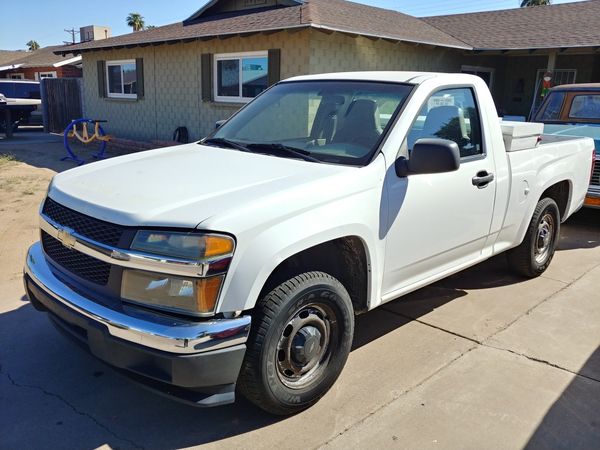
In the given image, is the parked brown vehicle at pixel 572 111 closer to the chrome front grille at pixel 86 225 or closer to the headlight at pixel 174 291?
the headlight at pixel 174 291

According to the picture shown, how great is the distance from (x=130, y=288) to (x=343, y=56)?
31.9ft

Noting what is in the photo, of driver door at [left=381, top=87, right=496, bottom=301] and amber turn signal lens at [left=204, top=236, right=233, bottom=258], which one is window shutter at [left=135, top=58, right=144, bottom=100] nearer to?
driver door at [left=381, top=87, right=496, bottom=301]

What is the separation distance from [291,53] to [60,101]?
11.9 metres

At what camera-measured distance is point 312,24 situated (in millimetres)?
9828

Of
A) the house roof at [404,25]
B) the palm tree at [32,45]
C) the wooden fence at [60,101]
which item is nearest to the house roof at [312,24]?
the house roof at [404,25]

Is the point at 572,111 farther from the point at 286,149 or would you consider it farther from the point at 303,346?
the point at 303,346

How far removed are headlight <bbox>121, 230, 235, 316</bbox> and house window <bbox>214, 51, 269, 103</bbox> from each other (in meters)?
9.62

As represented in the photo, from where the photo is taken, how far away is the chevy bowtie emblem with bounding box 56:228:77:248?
2875mm

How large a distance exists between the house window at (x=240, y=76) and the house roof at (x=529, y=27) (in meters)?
6.43

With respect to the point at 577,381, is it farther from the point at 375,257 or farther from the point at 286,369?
the point at 286,369

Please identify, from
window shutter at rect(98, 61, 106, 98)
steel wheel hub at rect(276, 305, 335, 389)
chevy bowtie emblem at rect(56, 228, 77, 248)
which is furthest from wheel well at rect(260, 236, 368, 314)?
window shutter at rect(98, 61, 106, 98)

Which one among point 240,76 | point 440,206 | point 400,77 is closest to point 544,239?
point 440,206

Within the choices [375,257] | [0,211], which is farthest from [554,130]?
[0,211]

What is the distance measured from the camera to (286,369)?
3.01 meters
